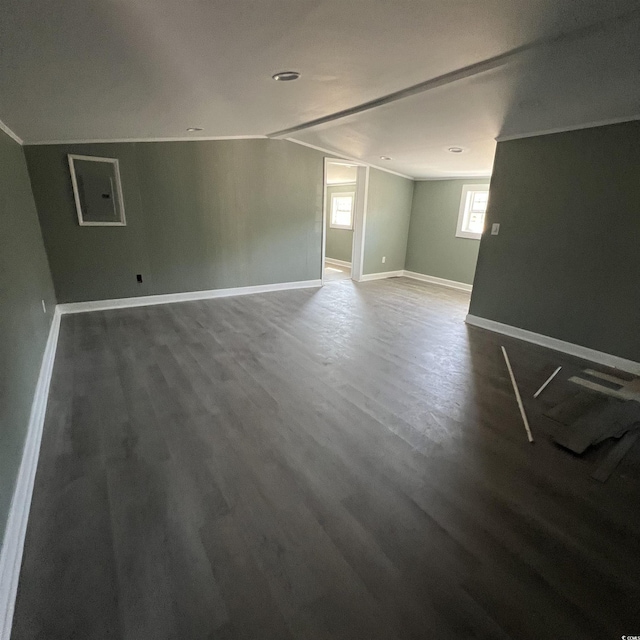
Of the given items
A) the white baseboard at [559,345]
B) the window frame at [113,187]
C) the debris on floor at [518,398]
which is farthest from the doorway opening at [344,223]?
the debris on floor at [518,398]

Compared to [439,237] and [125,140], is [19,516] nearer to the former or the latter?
[125,140]

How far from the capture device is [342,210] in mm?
8414

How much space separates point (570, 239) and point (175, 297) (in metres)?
5.06

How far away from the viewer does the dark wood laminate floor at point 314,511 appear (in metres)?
1.19

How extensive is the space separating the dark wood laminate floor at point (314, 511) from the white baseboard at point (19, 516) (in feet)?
0.13

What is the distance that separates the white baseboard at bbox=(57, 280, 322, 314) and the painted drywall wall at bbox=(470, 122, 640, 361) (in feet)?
10.3

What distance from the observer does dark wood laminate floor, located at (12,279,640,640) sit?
1193mm

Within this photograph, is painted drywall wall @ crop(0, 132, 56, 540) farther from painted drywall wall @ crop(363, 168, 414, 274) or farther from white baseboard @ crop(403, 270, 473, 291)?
white baseboard @ crop(403, 270, 473, 291)

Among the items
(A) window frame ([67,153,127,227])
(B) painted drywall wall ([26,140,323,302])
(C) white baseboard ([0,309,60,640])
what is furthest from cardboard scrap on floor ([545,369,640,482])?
(A) window frame ([67,153,127,227])

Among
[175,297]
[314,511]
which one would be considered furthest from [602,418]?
[175,297]

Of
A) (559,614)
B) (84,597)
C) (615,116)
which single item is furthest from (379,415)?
(615,116)

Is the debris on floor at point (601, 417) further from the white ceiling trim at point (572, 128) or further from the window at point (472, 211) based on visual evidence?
the window at point (472, 211)

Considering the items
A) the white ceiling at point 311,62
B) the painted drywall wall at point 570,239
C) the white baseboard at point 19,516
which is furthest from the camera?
the painted drywall wall at point 570,239

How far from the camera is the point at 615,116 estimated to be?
3.03 meters
